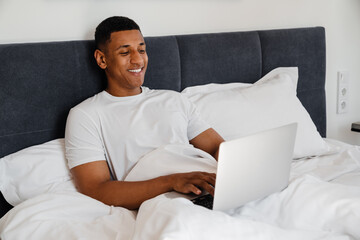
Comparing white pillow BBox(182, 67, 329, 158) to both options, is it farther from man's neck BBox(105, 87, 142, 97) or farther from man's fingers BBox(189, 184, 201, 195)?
man's fingers BBox(189, 184, 201, 195)

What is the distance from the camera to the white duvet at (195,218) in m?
1.06

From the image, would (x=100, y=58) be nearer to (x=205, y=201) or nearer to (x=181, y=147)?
(x=181, y=147)

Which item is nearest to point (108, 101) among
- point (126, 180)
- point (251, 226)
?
point (126, 180)

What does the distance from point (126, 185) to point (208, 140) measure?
1.48ft

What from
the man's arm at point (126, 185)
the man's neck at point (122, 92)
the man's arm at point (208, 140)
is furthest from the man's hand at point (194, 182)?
the man's neck at point (122, 92)

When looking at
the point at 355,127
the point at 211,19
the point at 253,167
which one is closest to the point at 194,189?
the point at 253,167

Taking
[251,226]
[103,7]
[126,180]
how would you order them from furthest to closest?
1. [103,7]
2. [126,180]
3. [251,226]

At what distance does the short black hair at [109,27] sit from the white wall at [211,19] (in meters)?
0.15

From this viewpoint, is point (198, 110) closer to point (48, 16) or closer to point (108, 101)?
point (108, 101)

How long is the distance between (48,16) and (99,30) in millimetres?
221

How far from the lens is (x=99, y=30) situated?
178 centimetres

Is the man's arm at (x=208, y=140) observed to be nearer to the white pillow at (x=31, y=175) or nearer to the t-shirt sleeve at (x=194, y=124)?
the t-shirt sleeve at (x=194, y=124)

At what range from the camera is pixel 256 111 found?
202 cm

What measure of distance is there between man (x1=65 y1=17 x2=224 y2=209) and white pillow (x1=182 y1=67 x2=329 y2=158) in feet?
0.40
